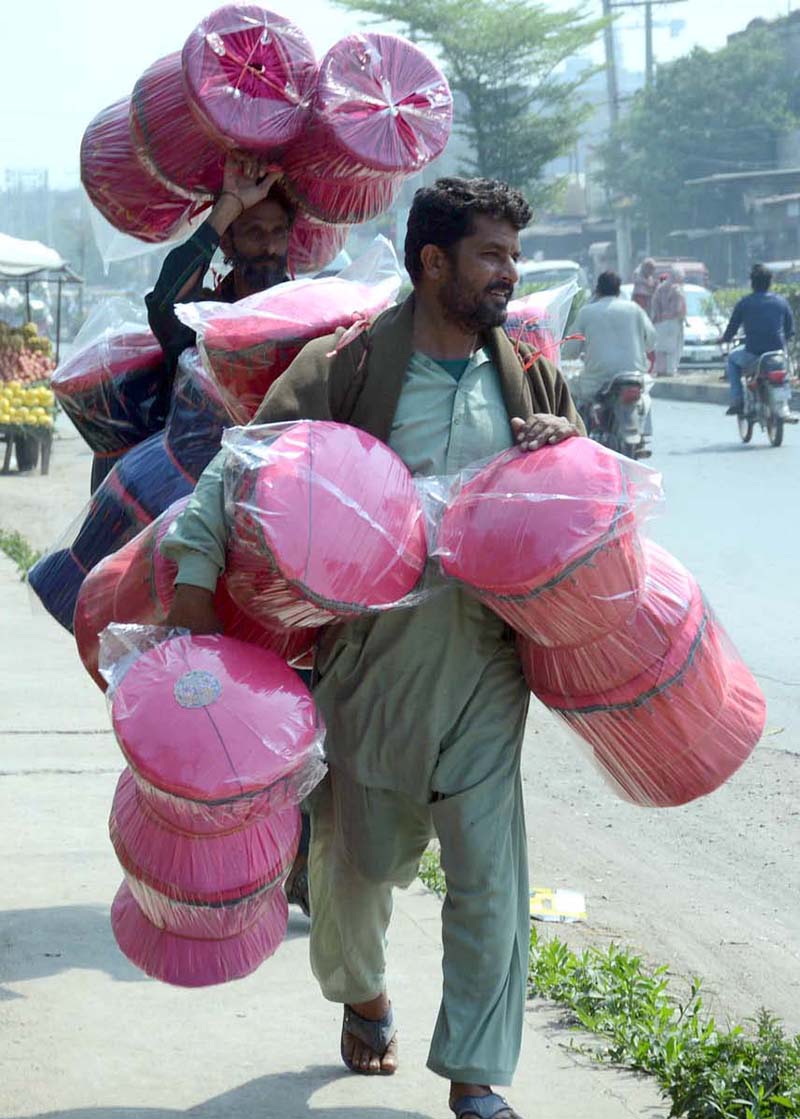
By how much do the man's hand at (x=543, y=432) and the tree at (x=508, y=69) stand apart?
151ft

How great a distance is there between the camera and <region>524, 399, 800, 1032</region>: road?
4.24m

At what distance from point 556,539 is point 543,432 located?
24 centimetres

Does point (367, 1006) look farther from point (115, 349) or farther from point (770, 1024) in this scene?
point (115, 349)

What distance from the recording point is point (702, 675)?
3.04m

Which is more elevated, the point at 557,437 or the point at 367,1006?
the point at 557,437

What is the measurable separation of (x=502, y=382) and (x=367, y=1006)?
1.22m

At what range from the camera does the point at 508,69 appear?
49.1m

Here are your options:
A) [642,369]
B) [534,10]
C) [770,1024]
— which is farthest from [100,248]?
[534,10]

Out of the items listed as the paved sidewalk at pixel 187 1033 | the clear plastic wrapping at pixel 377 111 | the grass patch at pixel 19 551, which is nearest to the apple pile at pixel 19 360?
the grass patch at pixel 19 551

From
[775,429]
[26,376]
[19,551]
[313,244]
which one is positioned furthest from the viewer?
[26,376]

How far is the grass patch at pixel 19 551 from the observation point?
10.5 meters

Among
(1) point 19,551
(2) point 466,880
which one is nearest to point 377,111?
(2) point 466,880

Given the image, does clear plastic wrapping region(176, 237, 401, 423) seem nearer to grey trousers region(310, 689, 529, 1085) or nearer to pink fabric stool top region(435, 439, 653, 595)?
pink fabric stool top region(435, 439, 653, 595)

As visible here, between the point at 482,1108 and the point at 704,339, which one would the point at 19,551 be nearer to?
the point at 482,1108
